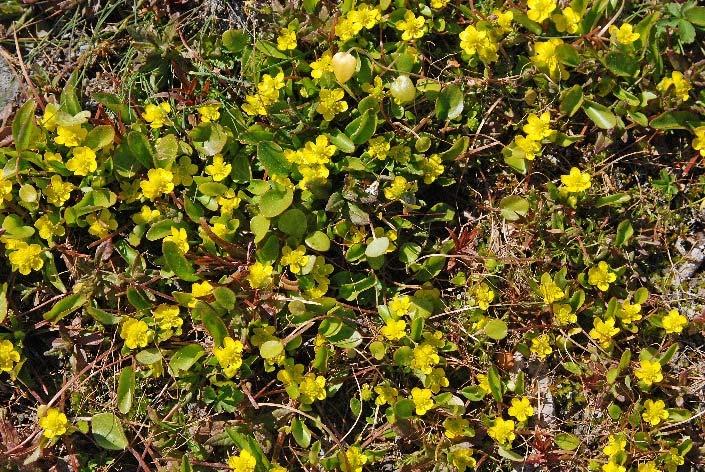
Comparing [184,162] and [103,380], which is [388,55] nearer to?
[184,162]

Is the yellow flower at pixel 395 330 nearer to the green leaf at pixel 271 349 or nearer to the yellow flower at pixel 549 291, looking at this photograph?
the green leaf at pixel 271 349

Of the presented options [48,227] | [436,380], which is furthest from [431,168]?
[48,227]

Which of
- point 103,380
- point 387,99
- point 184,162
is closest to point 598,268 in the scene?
point 387,99

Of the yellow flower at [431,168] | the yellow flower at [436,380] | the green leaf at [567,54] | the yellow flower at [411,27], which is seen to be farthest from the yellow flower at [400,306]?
the green leaf at [567,54]

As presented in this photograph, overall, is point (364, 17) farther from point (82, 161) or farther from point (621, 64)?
point (82, 161)

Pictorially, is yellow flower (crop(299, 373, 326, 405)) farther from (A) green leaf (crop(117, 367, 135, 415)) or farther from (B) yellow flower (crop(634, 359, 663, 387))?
(B) yellow flower (crop(634, 359, 663, 387))

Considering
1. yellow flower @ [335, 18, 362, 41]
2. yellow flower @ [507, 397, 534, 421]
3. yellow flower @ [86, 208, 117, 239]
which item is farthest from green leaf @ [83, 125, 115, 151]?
yellow flower @ [507, 397, 534, 421]
